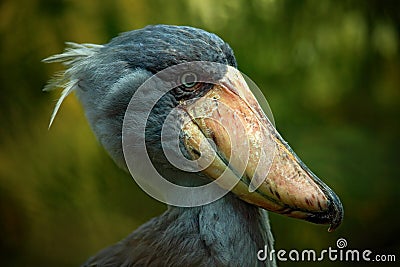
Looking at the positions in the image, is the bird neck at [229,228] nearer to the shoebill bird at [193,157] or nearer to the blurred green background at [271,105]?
the shoebill bird at [193,157]

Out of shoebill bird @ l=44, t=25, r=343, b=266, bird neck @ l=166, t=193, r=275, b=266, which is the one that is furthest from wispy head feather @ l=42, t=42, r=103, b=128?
bird neck @ l=166, t=193, r=275, b=266

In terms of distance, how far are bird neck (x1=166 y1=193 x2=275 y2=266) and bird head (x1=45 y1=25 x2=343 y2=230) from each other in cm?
6

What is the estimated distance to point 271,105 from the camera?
227 cm

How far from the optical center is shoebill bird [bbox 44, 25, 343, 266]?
1206mm

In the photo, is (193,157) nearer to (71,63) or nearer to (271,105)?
(71,63)

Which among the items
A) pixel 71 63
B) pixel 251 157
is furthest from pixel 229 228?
pixel 71 63

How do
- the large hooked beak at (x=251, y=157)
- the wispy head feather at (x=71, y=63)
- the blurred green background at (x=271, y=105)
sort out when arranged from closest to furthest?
the large hooked beak at (x=251, y=157) < the wispy head feather at (x=71, y=63) < the blurred green background at (x=271, y=105)

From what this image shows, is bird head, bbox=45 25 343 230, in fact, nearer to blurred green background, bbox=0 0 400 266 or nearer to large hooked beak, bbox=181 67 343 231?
large hooked beak, bbox=181 67 343 231

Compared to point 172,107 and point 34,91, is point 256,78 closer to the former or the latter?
point 34,91

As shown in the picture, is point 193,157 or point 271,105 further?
point 271,105

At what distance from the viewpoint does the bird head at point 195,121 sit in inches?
47.6

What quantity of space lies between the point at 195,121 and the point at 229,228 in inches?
9.5

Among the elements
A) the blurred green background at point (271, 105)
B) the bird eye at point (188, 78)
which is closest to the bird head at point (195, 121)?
the bird eye at point (188, 78)

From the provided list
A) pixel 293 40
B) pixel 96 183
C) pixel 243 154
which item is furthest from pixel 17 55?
pixel 243 154
